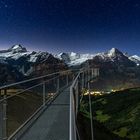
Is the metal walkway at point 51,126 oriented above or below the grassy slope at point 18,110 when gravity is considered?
below

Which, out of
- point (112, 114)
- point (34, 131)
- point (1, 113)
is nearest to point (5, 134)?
point (1, 113)

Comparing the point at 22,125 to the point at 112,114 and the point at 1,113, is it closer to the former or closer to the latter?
the point at 1,113

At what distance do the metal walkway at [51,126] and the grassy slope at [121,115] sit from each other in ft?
285

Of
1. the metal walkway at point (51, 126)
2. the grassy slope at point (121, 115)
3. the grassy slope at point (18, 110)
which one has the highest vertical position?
the grassy slope at point (18, 110)

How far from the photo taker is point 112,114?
13738 cm

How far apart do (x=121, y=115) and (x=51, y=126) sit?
118m

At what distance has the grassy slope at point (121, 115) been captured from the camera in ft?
347

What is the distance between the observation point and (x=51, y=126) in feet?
41.3

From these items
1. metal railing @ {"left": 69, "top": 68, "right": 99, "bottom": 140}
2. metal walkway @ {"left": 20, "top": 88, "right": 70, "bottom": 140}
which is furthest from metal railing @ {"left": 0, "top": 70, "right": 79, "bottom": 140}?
metal railing @ {"left": 69, "top": 68, "right": 99, "bottom": 140}

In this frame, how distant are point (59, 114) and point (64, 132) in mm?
3591

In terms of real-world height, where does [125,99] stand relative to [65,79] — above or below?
below

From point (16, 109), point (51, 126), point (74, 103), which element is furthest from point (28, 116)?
point (74, 103)

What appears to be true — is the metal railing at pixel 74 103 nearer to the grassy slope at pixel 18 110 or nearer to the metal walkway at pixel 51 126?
the metal walkway at pixel 51 126

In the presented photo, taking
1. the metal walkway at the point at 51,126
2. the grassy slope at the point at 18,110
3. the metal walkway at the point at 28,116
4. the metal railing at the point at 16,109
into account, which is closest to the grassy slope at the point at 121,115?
the metal walkway at the point at 51,126
